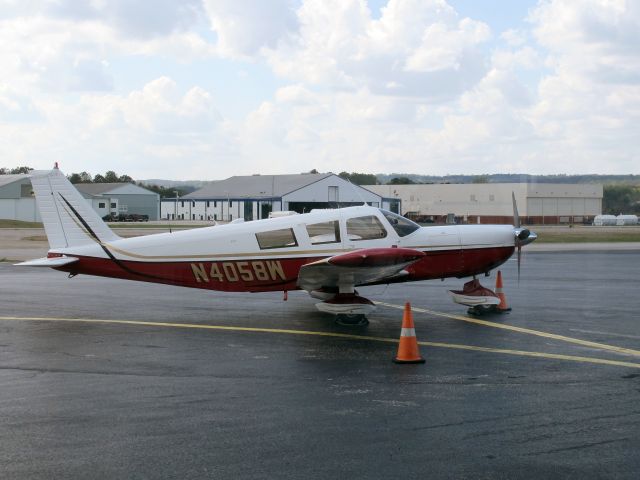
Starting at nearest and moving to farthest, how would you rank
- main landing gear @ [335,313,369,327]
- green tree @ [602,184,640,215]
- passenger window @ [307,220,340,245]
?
main landing gear @ [335,313,369,327] < passenger window @ [307,220,340,245] < green tree @ [602,184,640,215]

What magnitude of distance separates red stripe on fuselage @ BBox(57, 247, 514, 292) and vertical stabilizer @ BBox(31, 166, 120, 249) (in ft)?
1.60

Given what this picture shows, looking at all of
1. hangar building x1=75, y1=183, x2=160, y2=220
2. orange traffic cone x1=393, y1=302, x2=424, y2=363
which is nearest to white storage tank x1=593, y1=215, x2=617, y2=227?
hangar building x1=75, y1=183, x2=160, y2=220

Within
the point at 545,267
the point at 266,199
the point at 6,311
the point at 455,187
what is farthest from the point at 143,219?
the point at 6,311

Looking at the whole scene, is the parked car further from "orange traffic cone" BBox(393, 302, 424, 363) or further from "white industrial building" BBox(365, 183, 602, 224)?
"orange traffic cone" BBox(393, 302, 424, 363)

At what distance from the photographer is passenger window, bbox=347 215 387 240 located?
14.0 m

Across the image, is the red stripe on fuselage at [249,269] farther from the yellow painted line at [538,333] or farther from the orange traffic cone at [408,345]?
the orange traffic cone at [408,345]

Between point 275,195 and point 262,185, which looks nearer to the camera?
point 275,195

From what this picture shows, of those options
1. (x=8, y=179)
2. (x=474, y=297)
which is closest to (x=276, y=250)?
(x=474, y=297)

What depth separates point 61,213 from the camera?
1442cm

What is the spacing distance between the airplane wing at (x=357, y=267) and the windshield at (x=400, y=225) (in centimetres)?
84

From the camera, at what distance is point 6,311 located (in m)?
15.5

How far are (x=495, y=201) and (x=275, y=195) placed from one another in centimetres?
3674

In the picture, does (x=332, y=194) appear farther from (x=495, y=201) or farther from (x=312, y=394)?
(x=312, y=394)

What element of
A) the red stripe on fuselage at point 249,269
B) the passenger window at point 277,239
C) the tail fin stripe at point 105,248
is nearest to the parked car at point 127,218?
the tail fin stripe at point 105,248
